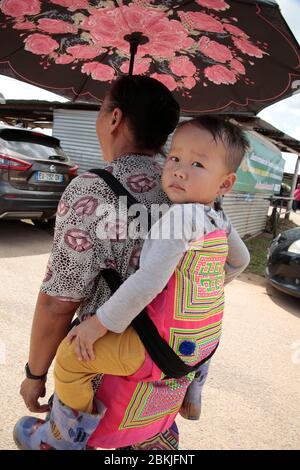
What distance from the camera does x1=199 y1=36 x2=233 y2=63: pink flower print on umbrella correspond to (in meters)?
1.54

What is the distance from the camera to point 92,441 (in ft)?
4.20

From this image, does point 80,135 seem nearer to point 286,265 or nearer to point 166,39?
point 286,265

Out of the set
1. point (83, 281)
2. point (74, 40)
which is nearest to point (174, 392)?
point (83, 281)

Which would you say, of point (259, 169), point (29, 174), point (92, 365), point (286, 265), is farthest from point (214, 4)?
point (259, 169)

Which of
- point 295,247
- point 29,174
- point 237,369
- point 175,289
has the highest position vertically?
point 175,289

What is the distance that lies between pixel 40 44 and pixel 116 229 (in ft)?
4.34

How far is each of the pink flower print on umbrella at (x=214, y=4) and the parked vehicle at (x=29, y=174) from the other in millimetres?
5036

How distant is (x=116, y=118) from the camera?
50.5 inches

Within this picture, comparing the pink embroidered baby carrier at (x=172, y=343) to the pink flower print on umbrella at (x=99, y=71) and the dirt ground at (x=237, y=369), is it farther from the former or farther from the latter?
the pink flower print on umbrella at (x=99, y=71)

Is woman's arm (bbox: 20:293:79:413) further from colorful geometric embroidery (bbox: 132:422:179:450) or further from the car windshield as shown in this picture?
the car windshield

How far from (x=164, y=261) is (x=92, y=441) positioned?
74cm

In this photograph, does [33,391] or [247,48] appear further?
[247,48]

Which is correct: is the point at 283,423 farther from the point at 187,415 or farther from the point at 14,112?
the point at 14,112

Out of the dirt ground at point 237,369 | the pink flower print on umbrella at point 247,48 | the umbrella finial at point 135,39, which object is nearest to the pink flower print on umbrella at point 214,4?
the pink flower print on umbrella at point 247,48
